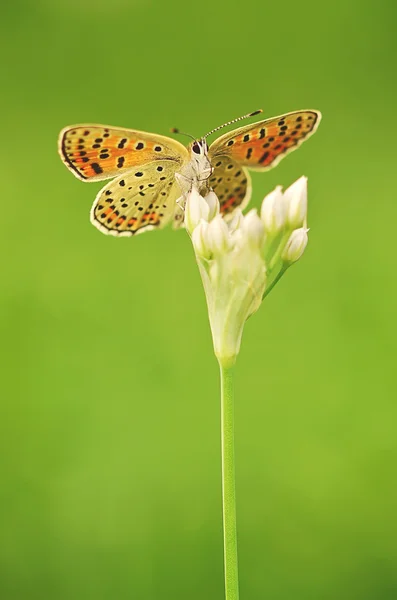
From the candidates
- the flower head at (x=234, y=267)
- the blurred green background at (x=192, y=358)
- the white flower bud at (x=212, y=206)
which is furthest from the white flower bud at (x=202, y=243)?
the blurred green background at (x=192, y=358)

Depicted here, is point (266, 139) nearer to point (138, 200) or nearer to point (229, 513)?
point (138, 200)

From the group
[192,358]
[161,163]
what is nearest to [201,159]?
[161,163]

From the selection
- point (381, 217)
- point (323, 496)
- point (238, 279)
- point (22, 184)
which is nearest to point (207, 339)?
point (323, 496)

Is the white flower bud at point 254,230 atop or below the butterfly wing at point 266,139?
below

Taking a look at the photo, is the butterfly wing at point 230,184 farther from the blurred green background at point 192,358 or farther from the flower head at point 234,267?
the blurred green background at point 192,358

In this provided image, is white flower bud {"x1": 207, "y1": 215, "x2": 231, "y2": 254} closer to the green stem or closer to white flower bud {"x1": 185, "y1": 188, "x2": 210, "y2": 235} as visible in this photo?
white flower bud {"x1": 185, "y1": 188, "x2": 210, "y2": 235}

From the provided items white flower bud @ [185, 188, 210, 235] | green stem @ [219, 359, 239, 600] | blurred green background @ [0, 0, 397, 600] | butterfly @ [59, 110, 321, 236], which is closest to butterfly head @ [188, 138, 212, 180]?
butterfly @ [59, 110, 321, 236]
